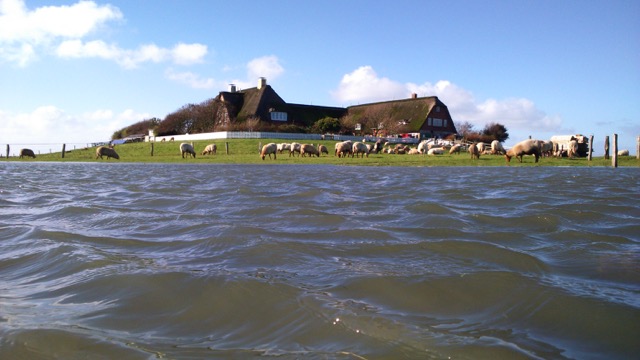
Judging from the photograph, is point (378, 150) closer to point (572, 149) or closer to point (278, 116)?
point (572, 149)

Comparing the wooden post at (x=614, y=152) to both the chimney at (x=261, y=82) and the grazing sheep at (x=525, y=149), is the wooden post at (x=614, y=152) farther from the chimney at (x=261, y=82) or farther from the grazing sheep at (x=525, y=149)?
the chimney at (x=261, y=82)

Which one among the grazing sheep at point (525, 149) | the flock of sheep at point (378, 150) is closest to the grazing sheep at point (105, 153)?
the flock of sheep at point (378, 150)

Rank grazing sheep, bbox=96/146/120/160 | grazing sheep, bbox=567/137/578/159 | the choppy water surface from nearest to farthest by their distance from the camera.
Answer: the choppy water surface
grazing sheep, bbox=567/137/578/159
grazing sheep, bbox=96/146/120/160

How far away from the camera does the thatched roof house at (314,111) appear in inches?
2980

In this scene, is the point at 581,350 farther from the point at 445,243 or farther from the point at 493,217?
the point at 493,217

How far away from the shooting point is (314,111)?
8262 cm

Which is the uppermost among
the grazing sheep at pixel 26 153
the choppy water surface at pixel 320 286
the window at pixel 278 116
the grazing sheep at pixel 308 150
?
the window at pixel 278 116

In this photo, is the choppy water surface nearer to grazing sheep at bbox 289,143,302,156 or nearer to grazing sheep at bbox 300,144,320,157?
grazing sheep at bbox 300,144,320,157

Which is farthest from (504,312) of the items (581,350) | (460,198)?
(460,198)

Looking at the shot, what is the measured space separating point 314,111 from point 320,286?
79745 millimetres

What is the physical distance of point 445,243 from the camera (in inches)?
214

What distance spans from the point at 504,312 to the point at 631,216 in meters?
5.67

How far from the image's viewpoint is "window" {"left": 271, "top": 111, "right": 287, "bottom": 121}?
76.2 m

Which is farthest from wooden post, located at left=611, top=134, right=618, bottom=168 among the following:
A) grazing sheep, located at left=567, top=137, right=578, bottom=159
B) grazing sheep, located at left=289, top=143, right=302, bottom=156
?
grazing sheep, located at left=289, top=143, right=302, bottom=156
